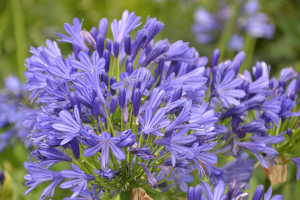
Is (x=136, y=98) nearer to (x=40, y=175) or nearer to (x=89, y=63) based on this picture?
(x=89, y=63)

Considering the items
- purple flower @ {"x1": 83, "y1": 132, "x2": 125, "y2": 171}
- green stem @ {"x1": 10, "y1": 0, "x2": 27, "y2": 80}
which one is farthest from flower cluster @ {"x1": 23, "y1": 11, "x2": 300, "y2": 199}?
green stem @ {"x1": 10, "y1": 0, "x2": 27, "y2": 80}

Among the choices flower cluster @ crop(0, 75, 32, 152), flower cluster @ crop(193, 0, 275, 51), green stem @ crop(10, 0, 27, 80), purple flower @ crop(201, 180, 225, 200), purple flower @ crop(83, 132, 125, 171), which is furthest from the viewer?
flower cluster @ crop(193, 0, 275, 51)

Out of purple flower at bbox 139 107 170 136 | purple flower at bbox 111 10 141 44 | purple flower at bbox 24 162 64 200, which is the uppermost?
purple flower at bbox 111 10 141 44

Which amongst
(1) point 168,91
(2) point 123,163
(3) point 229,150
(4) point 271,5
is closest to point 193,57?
(1) point 168,91

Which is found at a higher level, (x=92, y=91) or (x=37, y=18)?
(x=37, y=18)

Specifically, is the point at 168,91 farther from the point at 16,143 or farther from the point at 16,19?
the point at 16,19

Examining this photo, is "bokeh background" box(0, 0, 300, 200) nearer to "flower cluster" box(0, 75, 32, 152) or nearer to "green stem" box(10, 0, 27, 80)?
"green stem" box(10, 0, 27, 80)

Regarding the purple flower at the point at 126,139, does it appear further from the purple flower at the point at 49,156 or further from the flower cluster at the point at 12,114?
the flower cluster at the point at 12,114
